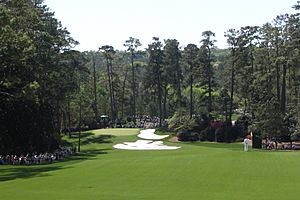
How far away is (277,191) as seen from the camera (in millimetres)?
20828

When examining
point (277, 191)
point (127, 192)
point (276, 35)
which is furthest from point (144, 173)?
point (276, 35)

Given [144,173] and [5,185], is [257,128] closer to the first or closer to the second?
[144,173]

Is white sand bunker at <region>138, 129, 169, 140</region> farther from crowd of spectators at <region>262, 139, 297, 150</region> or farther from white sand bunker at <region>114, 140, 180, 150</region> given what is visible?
crowd of spectators at <region>262, 139, 297, 150</region>

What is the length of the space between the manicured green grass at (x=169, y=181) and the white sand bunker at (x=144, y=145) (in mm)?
23551

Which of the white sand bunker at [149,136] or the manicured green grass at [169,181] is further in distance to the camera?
the white sand bunker at [149,136]

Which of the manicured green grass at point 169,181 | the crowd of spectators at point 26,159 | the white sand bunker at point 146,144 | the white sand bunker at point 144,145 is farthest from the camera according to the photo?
the white sand bunker at point 146,144

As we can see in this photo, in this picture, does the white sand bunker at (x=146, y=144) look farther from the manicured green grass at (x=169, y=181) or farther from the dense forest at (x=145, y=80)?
the manicured green grass at (x=169, y=181)

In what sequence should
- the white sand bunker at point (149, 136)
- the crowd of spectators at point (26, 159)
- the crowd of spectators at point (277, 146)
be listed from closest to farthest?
the crowd of spectators at point (26, 159)
the crowd of spectators at point (277, 146)
the white sand bunker at point (149, 136)

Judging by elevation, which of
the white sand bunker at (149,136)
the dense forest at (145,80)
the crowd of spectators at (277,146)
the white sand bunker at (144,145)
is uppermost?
the dense forest at (145,80)

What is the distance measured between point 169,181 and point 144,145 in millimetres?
39595

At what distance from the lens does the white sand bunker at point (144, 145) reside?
60.9m

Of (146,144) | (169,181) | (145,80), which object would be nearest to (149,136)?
(146,144)

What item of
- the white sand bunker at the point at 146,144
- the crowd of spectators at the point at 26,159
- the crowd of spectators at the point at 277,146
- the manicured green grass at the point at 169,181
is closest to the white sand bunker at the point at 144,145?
the white sand bunker at the point at 146,144

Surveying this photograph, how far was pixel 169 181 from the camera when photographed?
25547mm
